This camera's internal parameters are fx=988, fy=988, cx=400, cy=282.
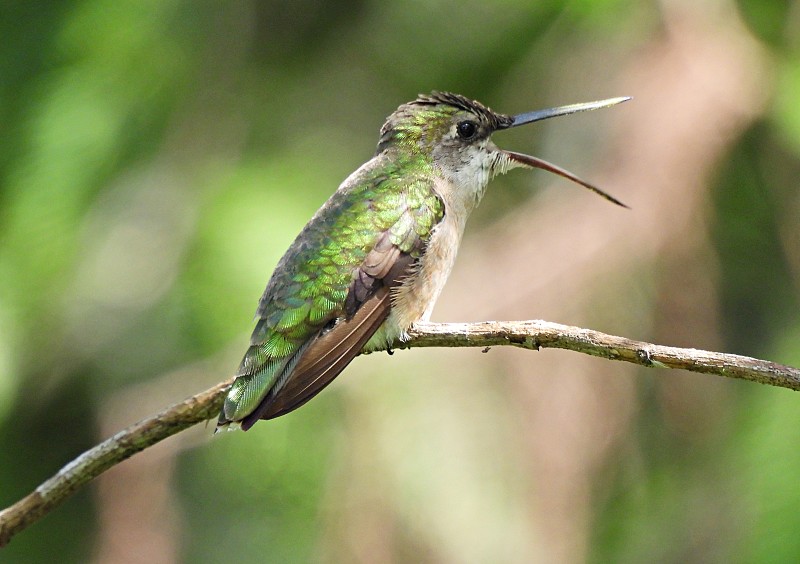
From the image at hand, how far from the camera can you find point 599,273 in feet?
12.5

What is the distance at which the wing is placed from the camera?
→ 312cm

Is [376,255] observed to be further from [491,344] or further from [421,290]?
[491,344]

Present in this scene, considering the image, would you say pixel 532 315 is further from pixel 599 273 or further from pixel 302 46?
pixel 302 46

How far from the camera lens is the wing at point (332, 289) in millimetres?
3121

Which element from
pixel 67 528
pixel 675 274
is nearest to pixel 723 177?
pixel 675 274

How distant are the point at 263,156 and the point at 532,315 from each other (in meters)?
1.87

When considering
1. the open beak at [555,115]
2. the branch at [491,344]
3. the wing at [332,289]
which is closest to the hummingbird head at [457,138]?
the open beak at [555,115]

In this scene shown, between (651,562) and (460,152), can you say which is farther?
(651,562)

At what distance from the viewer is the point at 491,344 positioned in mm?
2703

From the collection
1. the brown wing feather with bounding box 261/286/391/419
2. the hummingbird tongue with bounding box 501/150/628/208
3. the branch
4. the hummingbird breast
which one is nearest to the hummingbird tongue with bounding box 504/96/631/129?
the hummingbird tongue with bounding box 501/150/628/208

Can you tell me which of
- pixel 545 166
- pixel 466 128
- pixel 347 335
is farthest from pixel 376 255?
pixel 466 128

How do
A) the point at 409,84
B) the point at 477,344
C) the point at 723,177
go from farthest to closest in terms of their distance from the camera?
1. the point at 409,84
2. the point at 723,177
3. the point at 477,344

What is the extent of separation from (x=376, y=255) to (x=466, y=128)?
826mm

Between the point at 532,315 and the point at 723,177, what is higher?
the point at 723,177
